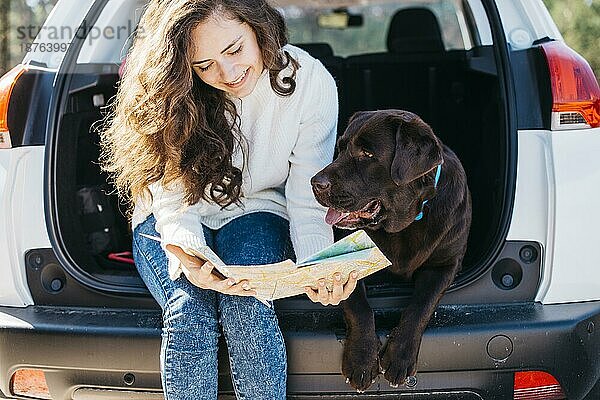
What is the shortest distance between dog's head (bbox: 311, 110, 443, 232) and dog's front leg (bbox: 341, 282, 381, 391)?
0.26 metres

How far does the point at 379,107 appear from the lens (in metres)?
3.96

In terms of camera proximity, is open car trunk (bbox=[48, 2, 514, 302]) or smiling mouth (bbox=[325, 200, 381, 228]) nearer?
smiling mouth (bbox=[325, 200, 381, 228])

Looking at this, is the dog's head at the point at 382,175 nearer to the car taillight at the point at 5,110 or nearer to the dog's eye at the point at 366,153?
the dog's eye at the point at 366,153

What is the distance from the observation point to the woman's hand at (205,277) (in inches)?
89.3

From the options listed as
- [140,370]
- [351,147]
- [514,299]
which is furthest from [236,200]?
[514,299]

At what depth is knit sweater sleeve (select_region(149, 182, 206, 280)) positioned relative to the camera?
2.42 metres

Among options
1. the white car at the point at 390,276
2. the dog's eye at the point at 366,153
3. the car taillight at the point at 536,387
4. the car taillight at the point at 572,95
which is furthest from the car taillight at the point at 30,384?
the car taillight at the point at 572,95

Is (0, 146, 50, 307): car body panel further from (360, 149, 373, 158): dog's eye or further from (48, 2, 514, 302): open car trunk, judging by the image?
(360, 149, 373, 158): dog's eye

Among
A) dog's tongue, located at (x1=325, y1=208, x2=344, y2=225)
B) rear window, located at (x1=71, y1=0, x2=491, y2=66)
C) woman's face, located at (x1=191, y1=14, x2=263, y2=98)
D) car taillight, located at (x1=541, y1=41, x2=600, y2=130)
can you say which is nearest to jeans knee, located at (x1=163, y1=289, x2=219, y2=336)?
dog's tongue, located at (x1=325, y1=208, x2=344, y2=225)

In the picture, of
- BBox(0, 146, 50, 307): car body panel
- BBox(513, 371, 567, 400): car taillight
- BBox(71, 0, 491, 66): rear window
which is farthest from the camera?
BBox(71, 0, 491, 66): rear window

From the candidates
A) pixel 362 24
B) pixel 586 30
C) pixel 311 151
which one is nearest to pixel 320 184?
pixel 311 151

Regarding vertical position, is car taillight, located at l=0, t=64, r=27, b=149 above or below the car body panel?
above

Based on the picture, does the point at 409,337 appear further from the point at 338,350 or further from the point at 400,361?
the point at 338,350

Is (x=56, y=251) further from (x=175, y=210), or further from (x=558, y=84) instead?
(x=558, y=84)
